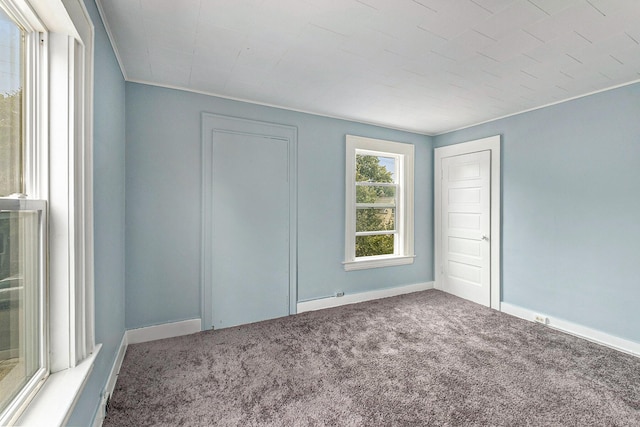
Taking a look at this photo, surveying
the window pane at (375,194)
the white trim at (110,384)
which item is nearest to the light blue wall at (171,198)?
the white trim at (110,384)

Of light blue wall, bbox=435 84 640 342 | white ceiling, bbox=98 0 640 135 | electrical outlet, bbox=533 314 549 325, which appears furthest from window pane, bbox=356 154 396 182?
electrical outlet, bbox=533 314 549 325

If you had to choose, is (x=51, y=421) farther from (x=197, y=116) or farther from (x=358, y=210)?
(x=358, y=210)

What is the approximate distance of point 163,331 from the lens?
2684 millimetres

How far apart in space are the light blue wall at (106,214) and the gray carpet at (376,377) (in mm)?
372

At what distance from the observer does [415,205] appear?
166 inches

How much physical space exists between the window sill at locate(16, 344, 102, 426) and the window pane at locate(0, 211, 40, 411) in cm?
8

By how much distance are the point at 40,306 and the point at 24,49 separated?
1.01 meters

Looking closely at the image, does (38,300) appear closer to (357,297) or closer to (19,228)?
(19,228)

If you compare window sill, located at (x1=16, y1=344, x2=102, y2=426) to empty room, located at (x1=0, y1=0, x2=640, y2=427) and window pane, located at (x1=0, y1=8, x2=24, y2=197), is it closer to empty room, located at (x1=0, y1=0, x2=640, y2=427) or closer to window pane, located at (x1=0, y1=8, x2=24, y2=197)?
empty room, located at (x1=0, y1=0, x2=640, y2=427)

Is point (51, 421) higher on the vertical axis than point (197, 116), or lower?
lower

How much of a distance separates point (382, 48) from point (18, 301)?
2.33 metres

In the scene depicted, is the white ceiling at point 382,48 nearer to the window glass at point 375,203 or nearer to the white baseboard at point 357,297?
the window glass at point 375,203

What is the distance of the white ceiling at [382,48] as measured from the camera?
5.31 ft

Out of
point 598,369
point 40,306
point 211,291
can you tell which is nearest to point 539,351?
point 598,369
